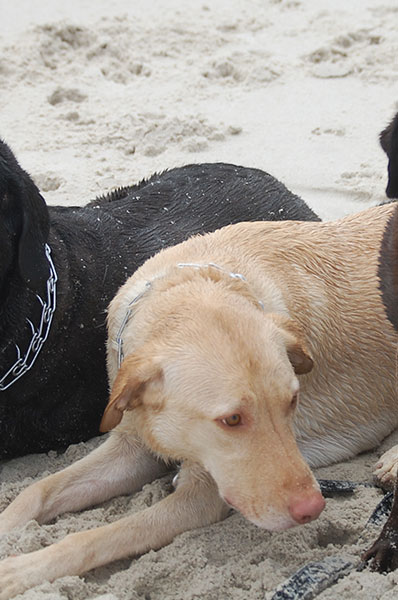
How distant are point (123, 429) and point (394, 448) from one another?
3.47 feet

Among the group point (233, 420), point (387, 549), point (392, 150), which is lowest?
point (387, 549)

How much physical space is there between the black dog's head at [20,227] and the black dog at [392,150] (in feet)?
4.40

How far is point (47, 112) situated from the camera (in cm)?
627

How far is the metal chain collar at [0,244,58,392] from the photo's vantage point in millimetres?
3479

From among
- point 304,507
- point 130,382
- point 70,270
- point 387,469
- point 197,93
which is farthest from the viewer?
point 197,93

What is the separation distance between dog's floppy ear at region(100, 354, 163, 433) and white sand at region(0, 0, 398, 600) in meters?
0.93

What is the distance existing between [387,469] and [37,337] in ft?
4.77

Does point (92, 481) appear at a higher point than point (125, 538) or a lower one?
lower

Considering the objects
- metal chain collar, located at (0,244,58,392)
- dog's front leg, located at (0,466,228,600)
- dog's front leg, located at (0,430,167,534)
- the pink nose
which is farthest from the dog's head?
metal chain collar, located at (0,244,58,392)

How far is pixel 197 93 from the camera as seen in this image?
21.5 feet

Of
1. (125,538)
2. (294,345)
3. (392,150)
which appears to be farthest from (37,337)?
(392,150)

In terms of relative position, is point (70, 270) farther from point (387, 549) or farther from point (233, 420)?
point (387, 549)

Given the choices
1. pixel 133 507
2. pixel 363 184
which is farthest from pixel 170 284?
pixel 363 184

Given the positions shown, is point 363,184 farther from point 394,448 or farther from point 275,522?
point 275,522
